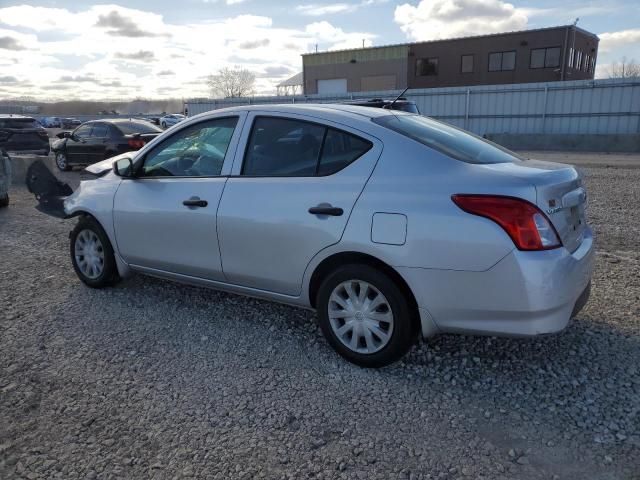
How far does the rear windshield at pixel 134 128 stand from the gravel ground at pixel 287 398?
31.9 feet

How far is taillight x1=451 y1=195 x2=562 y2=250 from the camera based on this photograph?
109 inches

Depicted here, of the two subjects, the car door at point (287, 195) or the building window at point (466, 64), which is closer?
the car door at point (287, 195)

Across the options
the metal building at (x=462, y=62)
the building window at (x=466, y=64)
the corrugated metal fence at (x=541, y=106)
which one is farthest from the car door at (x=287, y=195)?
the building window at (x=466, y=64)

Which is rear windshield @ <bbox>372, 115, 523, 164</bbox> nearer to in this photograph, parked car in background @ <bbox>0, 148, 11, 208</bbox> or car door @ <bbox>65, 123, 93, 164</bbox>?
parked car in background @ <bbox>0, 148, 11, 208</bbox>

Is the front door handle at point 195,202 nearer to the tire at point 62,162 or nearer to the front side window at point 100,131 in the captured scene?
the front side window at point 100,131

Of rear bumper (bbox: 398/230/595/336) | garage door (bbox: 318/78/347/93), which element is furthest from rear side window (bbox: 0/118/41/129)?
garage door (bbox: 318/78/347/93)

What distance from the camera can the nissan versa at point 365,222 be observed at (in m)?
2.84

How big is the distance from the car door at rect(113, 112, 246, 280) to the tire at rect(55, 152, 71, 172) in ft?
38.2

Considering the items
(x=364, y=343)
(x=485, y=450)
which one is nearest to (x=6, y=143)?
(x=364, y=343)

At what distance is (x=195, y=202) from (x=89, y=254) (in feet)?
5.39

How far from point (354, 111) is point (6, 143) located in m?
14.4

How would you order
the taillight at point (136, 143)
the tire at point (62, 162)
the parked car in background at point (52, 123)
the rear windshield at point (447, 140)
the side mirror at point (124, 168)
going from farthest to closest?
the parked car in background at point (52, 123)
the tire at point (62, 162)
the taillight at point (136, 143)
the side mirror at point (124, 168)
the rear windshield at point (447, 140)

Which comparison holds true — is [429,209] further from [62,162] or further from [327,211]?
[62,162]

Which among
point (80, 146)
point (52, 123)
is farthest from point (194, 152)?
point (52, 123)
